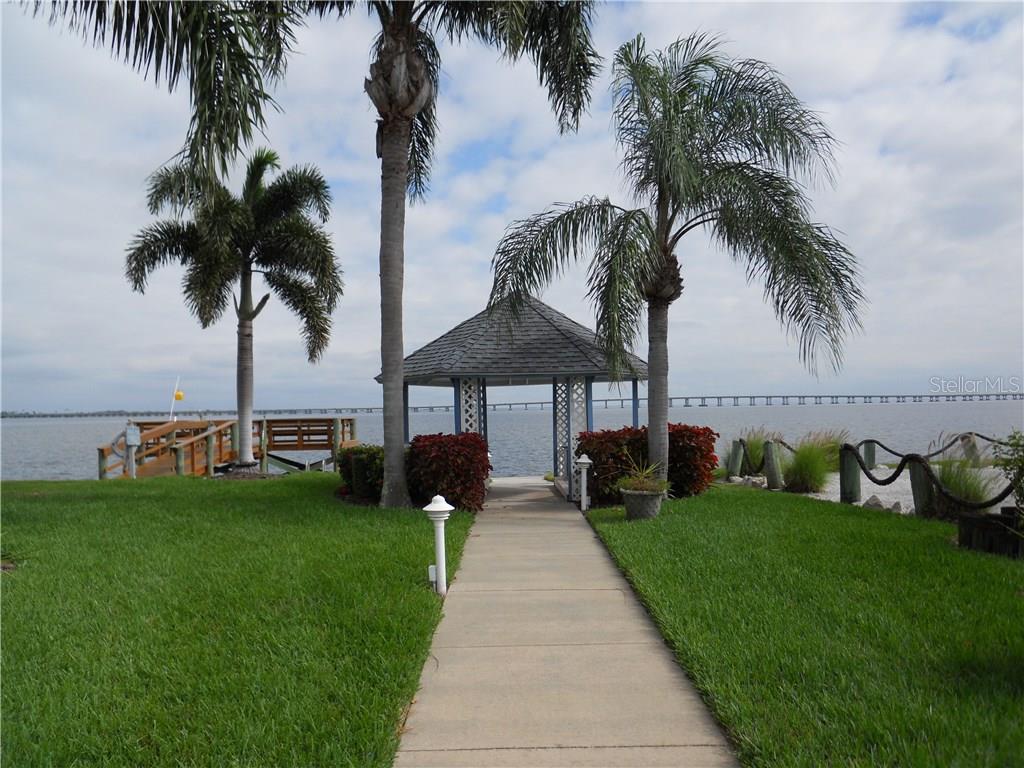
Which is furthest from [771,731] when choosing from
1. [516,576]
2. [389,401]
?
[389,401]

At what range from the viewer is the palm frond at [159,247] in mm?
Answer: 18766

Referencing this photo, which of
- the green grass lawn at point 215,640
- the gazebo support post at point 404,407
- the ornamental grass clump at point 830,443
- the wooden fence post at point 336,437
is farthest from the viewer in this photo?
the wooden fence post at point 336,437

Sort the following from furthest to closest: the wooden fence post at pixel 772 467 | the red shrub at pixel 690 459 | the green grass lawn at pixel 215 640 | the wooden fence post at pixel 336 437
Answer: the wooden fence post at pixel 336 437
the wooden fence post at pixel 772 467
the red shrub at pixel 690 459
the green grass lawn at pixel 215 640

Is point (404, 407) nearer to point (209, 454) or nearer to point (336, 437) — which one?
point (209, 454)

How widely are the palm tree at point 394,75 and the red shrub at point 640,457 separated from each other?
348cm

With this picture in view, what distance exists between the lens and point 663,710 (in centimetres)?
417

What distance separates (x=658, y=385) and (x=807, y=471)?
467 cm

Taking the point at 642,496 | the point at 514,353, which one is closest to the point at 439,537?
the point at 642,496

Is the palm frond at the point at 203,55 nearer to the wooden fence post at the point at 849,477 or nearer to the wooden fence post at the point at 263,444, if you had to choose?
the wooden fence post at the point at 849,477

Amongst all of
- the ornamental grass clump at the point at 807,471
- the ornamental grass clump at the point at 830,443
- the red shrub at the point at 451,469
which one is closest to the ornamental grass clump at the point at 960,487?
the ornamental grass clump at the point at 807,471

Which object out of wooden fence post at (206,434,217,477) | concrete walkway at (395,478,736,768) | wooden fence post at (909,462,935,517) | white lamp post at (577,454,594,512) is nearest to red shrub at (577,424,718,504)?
white lamp post at (577,454,594,512)

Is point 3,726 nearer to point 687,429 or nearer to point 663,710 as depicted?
point 663,710

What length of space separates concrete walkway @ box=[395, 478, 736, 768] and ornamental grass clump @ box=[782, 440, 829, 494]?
8.68 m

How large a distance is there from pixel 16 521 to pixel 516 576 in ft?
28.3
